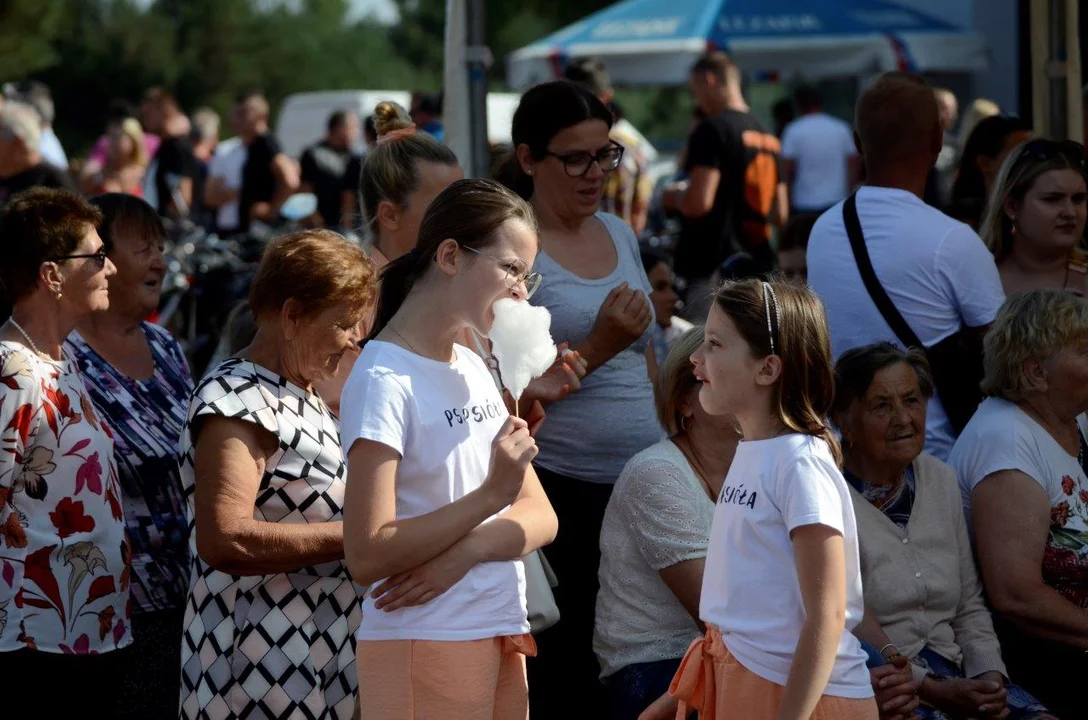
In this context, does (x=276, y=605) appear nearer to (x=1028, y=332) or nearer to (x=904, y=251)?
(x=904, y=251)

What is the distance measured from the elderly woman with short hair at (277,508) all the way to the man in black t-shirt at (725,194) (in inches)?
176

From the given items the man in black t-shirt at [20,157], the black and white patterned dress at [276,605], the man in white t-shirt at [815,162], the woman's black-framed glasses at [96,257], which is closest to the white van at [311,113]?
the man in white t-shirt at [815,162]

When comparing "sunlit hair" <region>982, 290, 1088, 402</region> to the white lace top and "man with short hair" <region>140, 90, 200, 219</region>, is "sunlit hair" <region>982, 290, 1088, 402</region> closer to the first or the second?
the white lace top

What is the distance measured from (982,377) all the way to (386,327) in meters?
2.44

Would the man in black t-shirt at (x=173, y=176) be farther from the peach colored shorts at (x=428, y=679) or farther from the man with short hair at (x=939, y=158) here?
the peach colored shorts at (x=428, y=679)

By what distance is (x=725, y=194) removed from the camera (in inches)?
303

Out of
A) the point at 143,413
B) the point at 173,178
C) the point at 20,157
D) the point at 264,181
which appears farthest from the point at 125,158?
the point at 143,413

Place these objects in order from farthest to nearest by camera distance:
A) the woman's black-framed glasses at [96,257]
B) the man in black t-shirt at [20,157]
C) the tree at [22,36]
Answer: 1. the tree at [22,36]
2. the man in black t-shirt at [20,157]
3. the woman's black-framed glasses at [96,257]

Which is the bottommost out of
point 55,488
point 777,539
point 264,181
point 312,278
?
point 264,181

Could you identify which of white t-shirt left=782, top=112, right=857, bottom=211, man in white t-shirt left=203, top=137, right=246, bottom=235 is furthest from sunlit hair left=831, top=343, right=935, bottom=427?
man in white t-shirt left=203, top=137, right=246, bottom=235

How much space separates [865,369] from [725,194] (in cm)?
388

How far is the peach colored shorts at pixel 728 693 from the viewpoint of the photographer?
9.36 ft

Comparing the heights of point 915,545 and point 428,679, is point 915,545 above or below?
below

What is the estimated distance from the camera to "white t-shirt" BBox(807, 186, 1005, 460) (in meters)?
4.19
